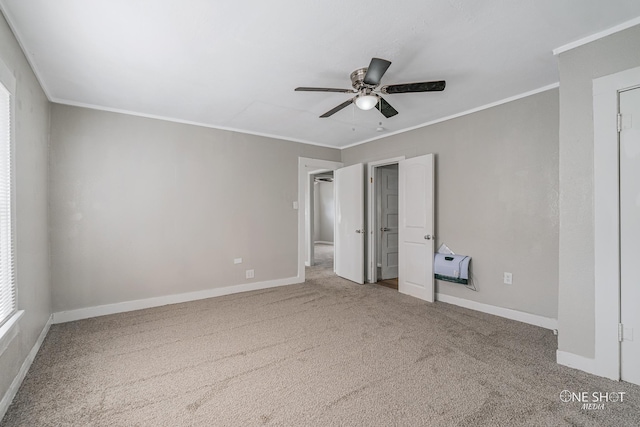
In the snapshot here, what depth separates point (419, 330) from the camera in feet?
9.77

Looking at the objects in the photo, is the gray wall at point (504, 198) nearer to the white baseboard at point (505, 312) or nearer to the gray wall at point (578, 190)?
the white baseboard at point (505, 312)

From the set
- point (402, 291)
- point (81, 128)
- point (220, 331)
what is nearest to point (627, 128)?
point (402, 291)

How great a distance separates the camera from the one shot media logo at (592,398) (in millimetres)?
1836

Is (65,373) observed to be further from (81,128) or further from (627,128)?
(627,128)

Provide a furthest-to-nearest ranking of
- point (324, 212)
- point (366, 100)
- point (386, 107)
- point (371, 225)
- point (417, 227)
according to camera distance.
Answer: point (324, 212) < point (371, 225) < point (417, 227) < point (386, 107) < point (366, 100)

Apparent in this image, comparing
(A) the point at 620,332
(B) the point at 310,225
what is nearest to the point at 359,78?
(A) the point at 620,332

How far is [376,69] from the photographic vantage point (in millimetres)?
2066

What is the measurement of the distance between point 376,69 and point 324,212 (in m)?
9.38

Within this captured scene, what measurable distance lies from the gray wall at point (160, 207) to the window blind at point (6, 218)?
4.82 feet

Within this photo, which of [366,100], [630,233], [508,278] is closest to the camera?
[630,233]

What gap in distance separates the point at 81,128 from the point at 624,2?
16.1 feet

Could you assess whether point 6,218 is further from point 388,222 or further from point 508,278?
point 388,222

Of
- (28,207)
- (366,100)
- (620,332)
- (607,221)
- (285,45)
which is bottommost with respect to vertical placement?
(620,332)

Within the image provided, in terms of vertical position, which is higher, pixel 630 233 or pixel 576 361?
pixel 630 233
